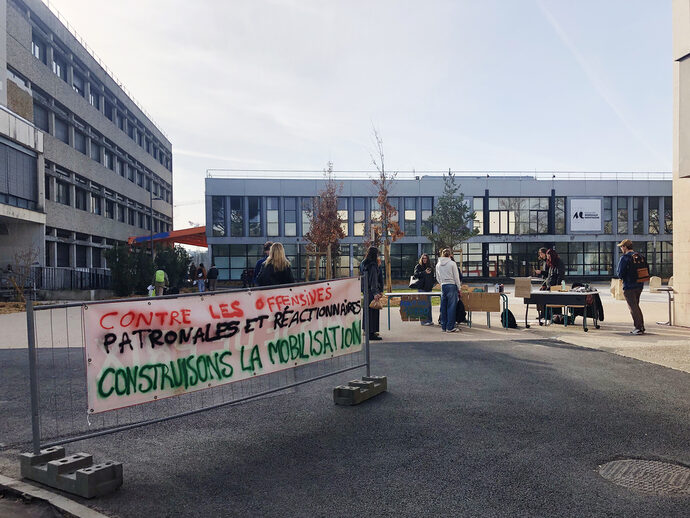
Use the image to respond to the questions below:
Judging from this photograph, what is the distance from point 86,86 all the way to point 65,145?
666cm

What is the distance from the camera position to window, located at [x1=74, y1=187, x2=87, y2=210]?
3781cm

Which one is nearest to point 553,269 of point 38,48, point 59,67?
point 38,48

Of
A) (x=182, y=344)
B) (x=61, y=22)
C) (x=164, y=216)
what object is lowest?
(x=182, y=344)

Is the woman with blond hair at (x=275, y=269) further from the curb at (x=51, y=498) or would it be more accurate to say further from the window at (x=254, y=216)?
the window at (x=254, y=216)

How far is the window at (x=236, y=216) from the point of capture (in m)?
49.2

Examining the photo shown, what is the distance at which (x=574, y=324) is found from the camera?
562 inches

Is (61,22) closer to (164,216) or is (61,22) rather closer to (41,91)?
(41,91)

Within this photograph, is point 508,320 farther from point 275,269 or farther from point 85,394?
point 85,394

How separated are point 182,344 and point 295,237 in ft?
148

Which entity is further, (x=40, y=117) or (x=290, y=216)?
(x=290, y=216)

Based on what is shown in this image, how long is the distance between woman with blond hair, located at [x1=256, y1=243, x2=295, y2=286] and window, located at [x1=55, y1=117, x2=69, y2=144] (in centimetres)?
3166

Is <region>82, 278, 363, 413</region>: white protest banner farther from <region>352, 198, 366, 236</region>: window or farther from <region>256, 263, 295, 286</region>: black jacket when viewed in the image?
<region>352, 198, 366, 236</region>: window

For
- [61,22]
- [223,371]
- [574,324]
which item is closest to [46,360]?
[223,371]

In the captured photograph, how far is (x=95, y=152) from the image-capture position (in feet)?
136
